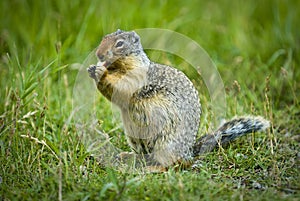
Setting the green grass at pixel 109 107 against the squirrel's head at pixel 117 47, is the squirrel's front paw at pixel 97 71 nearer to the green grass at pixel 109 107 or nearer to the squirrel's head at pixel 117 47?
the squirrel's head at pixel 117 47

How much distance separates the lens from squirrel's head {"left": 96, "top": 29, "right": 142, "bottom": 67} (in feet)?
13.2

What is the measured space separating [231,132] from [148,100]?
0.78 metres

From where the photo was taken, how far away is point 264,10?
7871 millimetres

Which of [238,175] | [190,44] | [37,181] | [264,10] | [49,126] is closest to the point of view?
[37,181]

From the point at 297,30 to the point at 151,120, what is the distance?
12.0ft

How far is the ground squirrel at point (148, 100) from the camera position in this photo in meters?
4.16

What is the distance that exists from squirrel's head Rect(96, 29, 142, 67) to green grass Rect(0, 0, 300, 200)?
56 centimetres

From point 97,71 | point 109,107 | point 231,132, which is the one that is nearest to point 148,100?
point 97,71

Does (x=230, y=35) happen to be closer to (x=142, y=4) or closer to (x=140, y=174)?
(x=142, y=4)

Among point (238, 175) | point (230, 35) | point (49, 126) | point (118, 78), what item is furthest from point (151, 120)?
point (230, 35)

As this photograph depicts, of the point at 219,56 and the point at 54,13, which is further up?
the point at 54,13

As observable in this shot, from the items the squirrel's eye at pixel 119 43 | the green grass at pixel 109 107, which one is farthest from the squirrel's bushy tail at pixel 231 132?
the squirrel's eye at pixel 119 43

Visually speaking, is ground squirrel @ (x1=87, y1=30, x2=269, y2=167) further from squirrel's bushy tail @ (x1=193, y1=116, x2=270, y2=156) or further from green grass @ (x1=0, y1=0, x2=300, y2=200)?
green grass @ (x1=0, y1=0, x2=300, y2=200)

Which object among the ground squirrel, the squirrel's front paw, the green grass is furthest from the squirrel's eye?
the green grass
